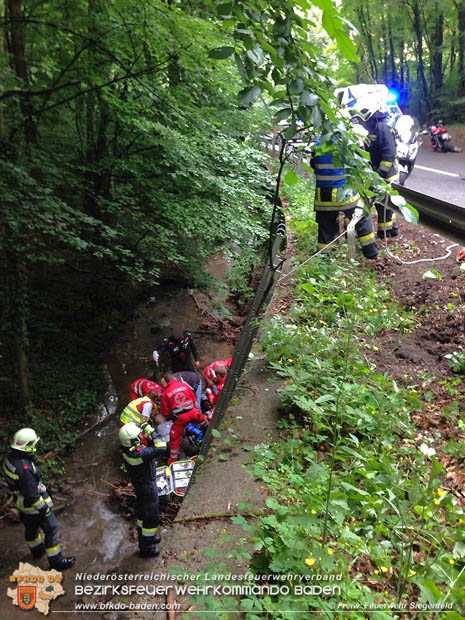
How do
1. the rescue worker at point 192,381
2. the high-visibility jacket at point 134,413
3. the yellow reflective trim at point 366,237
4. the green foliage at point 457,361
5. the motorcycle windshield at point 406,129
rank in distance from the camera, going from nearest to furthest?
the green foliage at point 457,361 → the high-visibility jacket at point 134,413 → the yellow reflective trim at point 366,237 → the rescue worker at point 192,381 → the motorcycle windshield at point 406,129

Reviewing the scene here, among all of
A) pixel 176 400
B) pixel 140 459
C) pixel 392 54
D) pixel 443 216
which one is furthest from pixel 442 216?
pixel 392 54

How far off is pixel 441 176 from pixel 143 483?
13.1m

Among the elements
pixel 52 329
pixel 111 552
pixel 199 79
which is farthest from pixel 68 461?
pixel 199 79

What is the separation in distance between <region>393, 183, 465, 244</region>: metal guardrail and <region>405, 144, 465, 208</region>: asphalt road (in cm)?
442

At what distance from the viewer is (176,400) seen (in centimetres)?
583

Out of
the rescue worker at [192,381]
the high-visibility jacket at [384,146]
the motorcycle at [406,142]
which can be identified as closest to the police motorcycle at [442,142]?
the motorcycle at [406,142]

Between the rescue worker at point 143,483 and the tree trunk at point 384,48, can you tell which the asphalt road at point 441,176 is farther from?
the tree trunk at point 384,48

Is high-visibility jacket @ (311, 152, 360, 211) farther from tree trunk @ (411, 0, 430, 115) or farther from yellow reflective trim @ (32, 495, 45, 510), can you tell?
tree trunk @ (411, 0, 430, 115)

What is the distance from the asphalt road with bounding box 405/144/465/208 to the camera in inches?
413

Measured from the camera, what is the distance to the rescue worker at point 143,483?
4.48 metres

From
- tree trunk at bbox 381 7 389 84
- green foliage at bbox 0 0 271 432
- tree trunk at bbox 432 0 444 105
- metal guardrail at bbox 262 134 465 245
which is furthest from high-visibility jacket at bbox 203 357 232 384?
tree trunk at bbox 381 7 389 84

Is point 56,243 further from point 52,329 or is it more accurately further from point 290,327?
point 290,327

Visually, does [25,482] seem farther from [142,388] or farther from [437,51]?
[437,51]

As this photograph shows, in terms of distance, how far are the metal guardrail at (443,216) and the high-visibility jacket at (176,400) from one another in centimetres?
391
